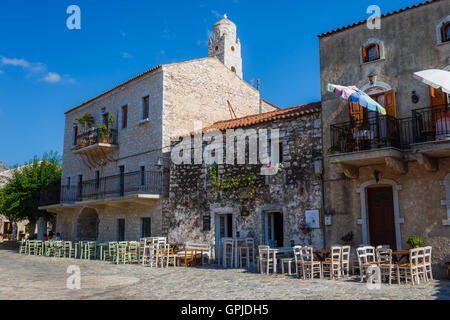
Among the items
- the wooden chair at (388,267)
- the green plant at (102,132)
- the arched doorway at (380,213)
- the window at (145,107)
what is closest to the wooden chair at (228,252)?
the arched doorway at (380,213)

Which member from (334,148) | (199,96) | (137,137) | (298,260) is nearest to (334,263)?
(298,260)

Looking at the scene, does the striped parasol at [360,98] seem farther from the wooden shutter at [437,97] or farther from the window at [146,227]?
the window at [146,227]

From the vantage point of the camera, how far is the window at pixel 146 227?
689 inches

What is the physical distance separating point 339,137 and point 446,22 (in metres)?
4.00

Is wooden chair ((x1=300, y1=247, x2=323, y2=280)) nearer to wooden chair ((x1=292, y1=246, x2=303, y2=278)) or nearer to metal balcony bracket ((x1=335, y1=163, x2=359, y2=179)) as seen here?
wooden chair ((x1=292, y1=246, x2=303, y2=278))

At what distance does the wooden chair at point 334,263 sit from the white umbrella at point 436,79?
174 inches

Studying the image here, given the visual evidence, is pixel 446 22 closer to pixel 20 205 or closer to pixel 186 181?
pixel 186 181

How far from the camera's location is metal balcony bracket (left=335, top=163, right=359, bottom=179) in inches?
434

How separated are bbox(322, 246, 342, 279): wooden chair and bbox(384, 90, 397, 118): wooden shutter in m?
4.00

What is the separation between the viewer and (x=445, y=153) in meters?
9.75

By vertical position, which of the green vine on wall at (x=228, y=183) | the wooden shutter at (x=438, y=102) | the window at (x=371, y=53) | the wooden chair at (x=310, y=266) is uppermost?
the window at (x=371, y=53)

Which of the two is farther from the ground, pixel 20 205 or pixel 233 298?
pixel 20 205

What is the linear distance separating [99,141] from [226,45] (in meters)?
18.4
